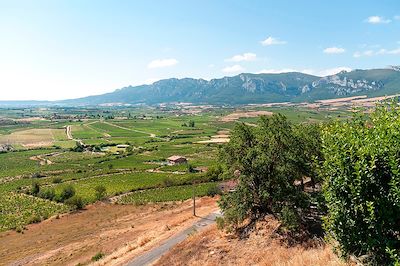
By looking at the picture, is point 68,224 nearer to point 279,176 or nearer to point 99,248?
point 99,248

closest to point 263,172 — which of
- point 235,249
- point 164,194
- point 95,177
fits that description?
point 235,249

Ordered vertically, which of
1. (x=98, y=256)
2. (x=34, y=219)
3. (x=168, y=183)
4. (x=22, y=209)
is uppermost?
(x=98, y=256)

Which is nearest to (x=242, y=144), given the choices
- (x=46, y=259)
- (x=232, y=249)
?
(x=232, y=249)

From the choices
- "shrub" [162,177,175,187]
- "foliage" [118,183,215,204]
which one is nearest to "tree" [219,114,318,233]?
"foliage" [118,183,215,204]

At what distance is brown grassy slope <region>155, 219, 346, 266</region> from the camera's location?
83.3 ft

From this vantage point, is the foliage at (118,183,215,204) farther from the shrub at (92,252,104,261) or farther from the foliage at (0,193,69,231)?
the shrub at (92,252,104,261)

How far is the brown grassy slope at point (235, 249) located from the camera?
25.4 m

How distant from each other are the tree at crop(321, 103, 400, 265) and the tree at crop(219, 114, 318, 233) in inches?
602

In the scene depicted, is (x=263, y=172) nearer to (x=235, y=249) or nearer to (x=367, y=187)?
(x=235, y=249)

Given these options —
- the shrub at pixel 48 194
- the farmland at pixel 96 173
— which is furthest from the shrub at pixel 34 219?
the shrub at pixel 48 194

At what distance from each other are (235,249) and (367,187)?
17777 millimetres

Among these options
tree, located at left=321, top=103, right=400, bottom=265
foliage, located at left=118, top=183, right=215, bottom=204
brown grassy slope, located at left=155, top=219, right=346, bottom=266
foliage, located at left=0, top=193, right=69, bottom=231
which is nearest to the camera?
tree, located at left=321, top=103, right=400, bottom=265

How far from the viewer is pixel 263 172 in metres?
31.3

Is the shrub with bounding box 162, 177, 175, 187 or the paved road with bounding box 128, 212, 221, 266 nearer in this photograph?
the paved road with bounding box 128, 212, 221, 266
